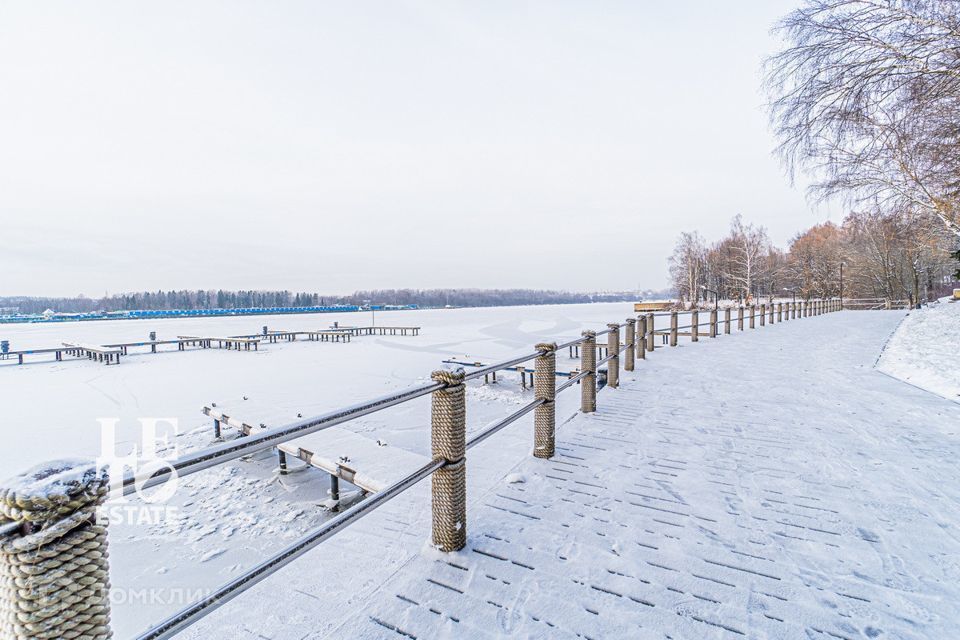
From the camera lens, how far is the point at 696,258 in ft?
195

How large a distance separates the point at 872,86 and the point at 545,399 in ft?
30.4

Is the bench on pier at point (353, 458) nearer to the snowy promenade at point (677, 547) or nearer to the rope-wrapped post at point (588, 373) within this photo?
the snowy promenade at point (677, 547)

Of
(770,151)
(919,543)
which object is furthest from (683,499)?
(770,151)

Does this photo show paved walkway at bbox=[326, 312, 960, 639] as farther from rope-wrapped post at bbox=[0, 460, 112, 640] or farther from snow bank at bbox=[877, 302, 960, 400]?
snow bank at bbox=[877, 302, 960, 400]

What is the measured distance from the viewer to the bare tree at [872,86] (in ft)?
22.6

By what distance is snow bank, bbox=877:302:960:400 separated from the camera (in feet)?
19.2

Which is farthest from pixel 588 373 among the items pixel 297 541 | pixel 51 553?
pixel 51 553

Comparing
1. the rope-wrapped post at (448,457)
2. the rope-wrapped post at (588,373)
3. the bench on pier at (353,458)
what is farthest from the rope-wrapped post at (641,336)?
the rope-wrapped post at (448,457)

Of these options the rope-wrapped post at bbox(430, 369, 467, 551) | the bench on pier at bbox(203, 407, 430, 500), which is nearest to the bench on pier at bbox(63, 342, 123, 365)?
the bench on pier at bbox(203, 407, 430, 500)

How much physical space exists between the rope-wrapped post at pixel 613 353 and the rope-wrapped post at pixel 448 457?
376 cm

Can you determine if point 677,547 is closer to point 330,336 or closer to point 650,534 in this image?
point 650,534

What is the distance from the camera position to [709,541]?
2379 mm

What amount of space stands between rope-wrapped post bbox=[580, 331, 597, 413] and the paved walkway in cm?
44

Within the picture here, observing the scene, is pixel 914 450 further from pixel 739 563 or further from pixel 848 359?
pixel 848 359
